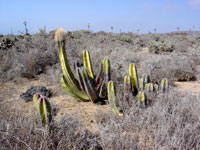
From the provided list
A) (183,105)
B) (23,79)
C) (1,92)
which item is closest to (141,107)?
(183,105)

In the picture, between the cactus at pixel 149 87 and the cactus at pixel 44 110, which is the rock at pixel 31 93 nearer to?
the cactus at pixel 44 110

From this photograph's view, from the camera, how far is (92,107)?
396 cm

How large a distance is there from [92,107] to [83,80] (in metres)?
0.63

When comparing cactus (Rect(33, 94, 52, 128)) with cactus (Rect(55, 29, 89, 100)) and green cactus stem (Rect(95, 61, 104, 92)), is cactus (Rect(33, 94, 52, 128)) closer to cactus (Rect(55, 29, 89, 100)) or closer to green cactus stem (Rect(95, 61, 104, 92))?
cactus (Rect(55, 29, 89, 100))

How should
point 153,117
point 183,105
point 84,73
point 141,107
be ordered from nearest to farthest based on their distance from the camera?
point 153,117 < point 183,105 < point 141,107 < point 84,73

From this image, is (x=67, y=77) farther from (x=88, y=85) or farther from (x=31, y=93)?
(x=31, y=93)

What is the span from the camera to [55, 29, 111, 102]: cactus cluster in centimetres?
382

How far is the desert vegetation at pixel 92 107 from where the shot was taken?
2.21m

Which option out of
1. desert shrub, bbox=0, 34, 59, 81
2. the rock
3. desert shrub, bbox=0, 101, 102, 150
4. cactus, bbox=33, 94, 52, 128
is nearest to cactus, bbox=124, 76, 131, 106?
desert shrub, bbox=0, 101, 102, 150

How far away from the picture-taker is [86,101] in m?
4.30

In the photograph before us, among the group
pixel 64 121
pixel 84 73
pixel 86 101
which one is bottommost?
pixel 86 101

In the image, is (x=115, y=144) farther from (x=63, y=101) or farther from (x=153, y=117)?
(x=63, y=101)

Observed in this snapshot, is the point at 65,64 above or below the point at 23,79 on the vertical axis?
above

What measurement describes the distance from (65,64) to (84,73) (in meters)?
0.51
